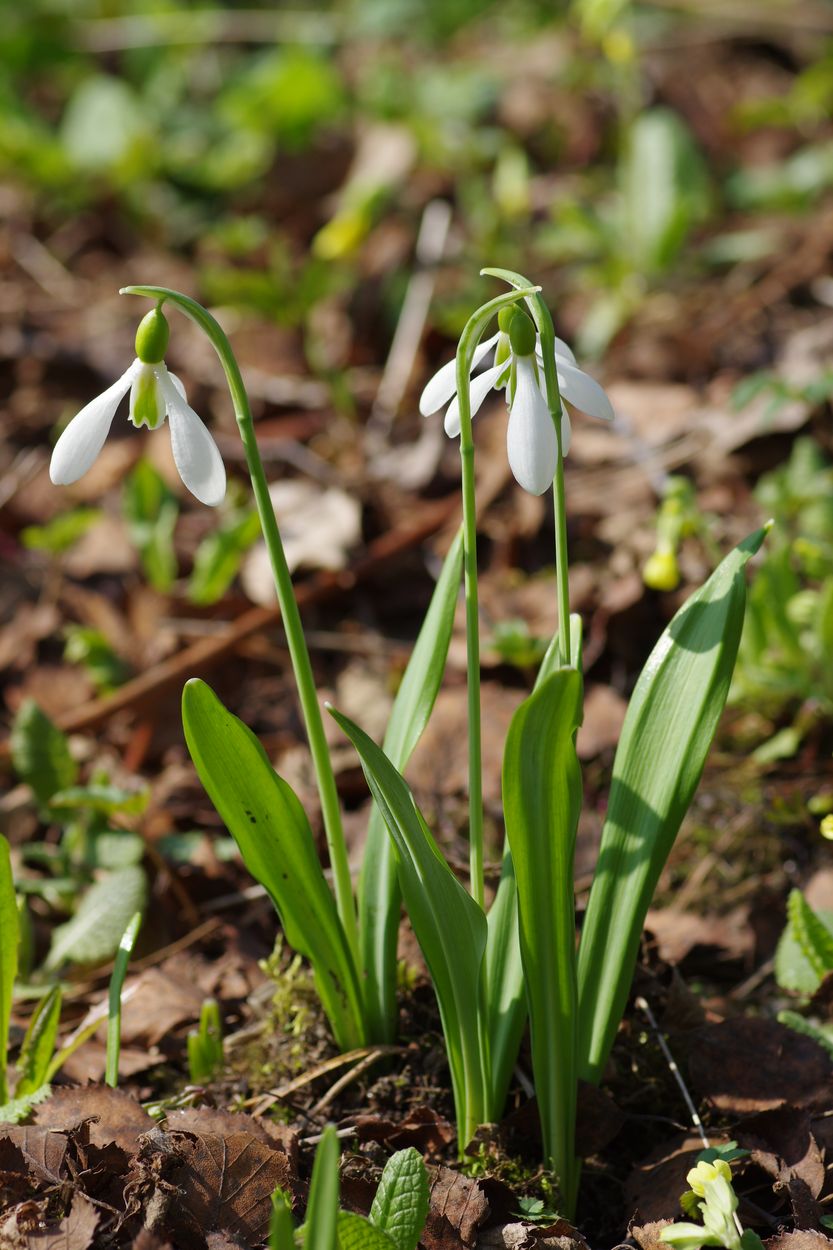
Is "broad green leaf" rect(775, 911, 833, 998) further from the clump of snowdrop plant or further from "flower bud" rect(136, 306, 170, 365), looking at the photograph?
"flower bud" rect(136, 306, 170, 365)

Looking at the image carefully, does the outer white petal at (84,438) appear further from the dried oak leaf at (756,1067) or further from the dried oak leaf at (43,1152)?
the dried oak leaf at (756,1067)

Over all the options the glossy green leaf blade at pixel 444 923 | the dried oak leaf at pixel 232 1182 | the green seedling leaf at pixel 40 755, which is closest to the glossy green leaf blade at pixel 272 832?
the glossy green leaf blade at pixel 444 923

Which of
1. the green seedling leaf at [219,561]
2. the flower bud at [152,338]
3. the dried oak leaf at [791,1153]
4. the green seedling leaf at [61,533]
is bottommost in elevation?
the dried oak leaf at [791,1153]

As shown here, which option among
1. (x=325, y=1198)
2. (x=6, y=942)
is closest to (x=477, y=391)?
(x=325, y=1198)

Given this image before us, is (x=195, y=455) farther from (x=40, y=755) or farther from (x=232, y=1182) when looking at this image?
(x=40, y=755)

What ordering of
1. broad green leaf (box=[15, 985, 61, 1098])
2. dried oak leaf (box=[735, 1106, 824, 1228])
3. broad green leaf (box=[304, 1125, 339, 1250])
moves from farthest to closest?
broad green leaf (box=[15, 985, 61, 1098]), dried oak leaf (box=[735, 1106, 824, 1228]), broad green leaf (box=[304, 1125, 339, 1250])

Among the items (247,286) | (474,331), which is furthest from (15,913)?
(247,286)

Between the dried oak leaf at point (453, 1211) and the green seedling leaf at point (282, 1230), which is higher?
the green seedling leaf at point (282, 1230)

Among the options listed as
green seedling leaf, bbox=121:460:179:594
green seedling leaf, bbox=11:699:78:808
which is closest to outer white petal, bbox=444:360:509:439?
green seedling leaf, bbox=11:699:78:808
